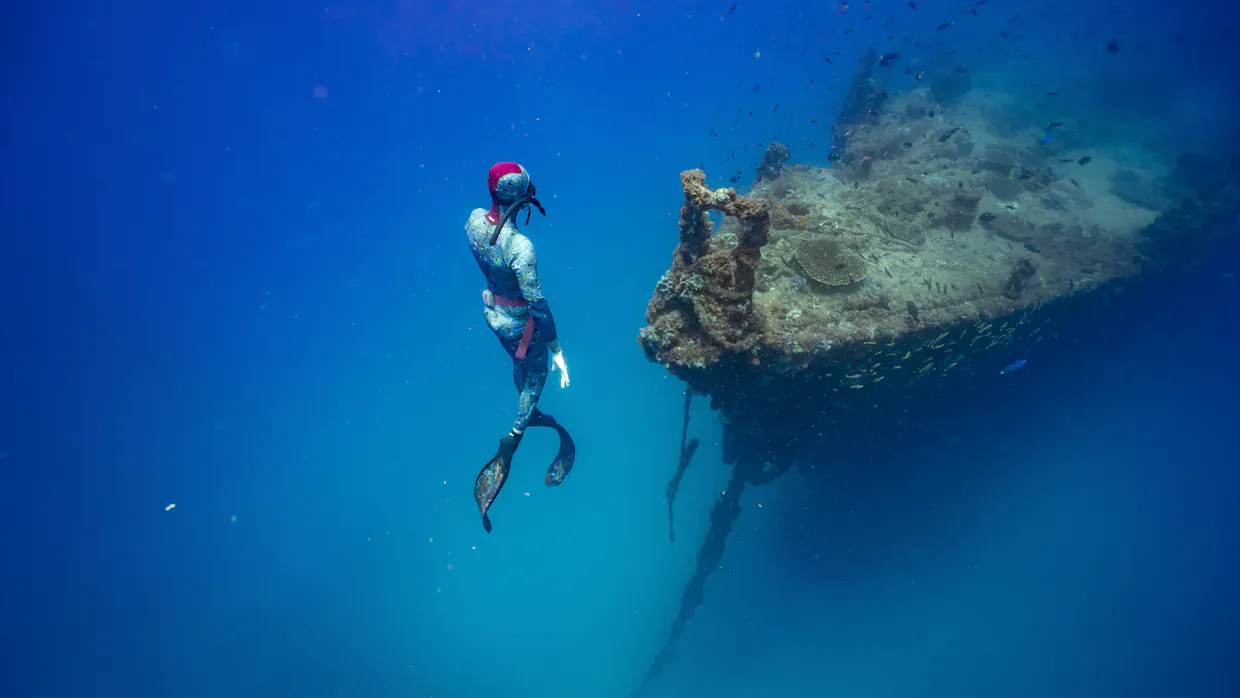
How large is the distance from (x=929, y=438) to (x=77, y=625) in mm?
49366

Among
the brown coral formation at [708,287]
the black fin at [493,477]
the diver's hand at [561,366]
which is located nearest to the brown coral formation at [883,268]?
the brown coral formation at [708,287]

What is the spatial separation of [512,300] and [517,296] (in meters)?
0.07

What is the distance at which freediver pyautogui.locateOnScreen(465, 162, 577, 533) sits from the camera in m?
4.71

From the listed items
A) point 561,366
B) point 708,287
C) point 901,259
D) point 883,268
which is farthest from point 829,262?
point 561,366

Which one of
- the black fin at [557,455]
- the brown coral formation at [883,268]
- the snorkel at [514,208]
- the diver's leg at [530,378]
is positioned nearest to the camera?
the snorkel at [514,208]

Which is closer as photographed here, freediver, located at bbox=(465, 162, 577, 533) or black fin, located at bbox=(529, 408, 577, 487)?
freediver, located at bbox=(465, 162, 577, 533)

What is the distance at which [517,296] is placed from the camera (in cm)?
534

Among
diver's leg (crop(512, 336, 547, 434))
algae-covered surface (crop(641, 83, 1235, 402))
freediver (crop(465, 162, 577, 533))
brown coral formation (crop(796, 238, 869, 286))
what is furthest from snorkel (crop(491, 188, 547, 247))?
brown coral formation (crop(796, 238, 869, 286))

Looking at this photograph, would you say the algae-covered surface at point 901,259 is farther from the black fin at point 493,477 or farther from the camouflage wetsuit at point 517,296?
the black fin at point 493,477

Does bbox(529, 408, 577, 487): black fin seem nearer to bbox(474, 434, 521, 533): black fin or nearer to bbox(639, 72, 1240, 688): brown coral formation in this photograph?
bbox(474, 434, 521, 533): black fin

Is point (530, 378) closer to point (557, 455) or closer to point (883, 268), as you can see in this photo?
point (557, 455)

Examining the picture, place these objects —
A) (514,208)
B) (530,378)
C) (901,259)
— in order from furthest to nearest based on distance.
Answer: (901,259) → (530,378) → (514,208)

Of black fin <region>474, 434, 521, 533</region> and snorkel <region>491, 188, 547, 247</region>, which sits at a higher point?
snorkel <region>491, 188, 547, 247</region>

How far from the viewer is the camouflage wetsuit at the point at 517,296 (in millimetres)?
4801
